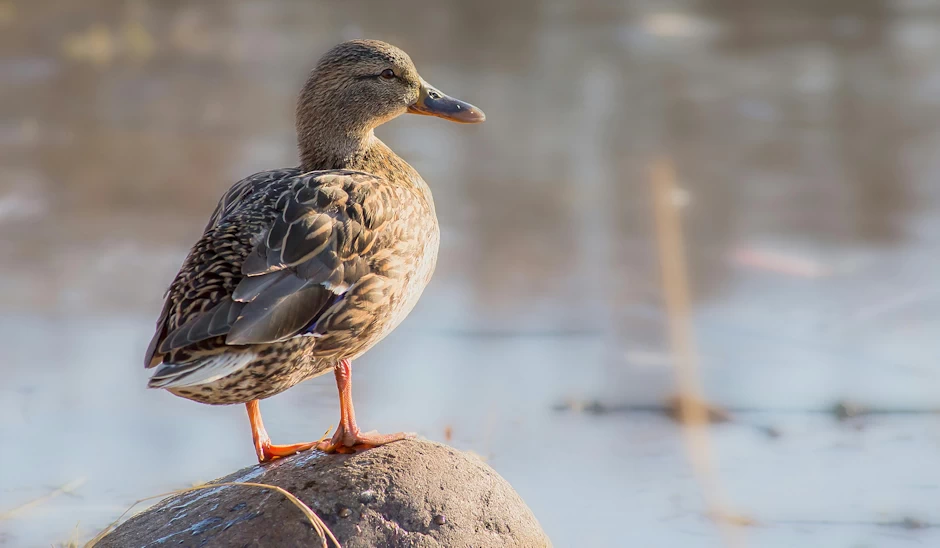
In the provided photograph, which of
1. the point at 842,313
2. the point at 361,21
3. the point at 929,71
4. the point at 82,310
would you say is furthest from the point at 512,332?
the point at 929,71

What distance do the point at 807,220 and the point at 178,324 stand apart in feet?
18.8

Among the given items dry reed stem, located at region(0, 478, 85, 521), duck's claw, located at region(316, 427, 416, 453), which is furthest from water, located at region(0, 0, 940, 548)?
duck's claw, located at region(316, 427, 416, 453)

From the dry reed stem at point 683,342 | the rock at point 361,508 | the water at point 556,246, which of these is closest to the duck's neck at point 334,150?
the rock at point 361,508

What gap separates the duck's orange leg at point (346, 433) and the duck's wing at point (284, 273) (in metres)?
0.24

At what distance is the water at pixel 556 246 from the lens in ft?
15.1

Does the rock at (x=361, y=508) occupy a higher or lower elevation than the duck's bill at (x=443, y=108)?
lower

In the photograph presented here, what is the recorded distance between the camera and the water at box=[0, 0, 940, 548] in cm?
462

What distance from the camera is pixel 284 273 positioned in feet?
9.09

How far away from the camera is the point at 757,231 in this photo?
7.19 meters

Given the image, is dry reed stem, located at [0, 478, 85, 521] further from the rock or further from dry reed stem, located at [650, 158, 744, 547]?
dry reed stem, located at [650, 158, 744, 547]

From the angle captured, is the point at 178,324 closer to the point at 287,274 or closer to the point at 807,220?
the point at 287,274

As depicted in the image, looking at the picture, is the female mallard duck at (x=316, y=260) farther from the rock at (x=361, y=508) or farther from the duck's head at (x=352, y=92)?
the rock at (x=361, y=508)

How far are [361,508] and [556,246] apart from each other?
164 inches

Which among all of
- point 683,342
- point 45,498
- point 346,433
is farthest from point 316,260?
point 683,342
